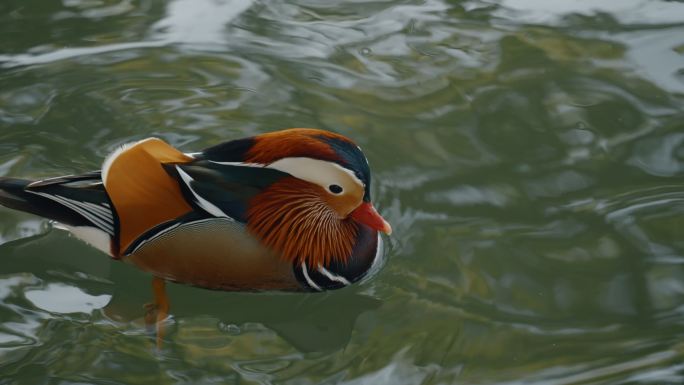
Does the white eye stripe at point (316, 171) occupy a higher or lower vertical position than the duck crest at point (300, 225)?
higher

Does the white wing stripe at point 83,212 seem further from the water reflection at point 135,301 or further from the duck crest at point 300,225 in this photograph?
the duck crest at point 300,225

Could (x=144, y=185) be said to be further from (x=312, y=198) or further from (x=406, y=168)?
(x=406, y=168)

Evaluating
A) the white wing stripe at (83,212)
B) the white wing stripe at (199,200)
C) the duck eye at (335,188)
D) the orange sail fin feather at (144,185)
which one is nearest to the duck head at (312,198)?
the duck eye at (335,188)

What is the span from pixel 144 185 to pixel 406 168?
4.66 ft

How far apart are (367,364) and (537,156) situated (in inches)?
65.5

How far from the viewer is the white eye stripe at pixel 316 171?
4.22 metres

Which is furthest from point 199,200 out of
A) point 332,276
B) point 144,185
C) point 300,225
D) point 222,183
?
point 332,276

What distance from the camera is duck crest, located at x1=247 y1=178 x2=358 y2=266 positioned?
4.36 metres

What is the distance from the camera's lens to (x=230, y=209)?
4281 millimetres

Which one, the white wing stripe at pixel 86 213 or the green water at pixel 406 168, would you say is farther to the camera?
the white wing stripe at pixel 86 213

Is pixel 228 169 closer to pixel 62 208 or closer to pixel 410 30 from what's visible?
pixel 62 208

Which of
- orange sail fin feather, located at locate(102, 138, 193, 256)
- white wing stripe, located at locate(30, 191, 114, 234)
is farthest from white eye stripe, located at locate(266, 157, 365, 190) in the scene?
white wing stripe, located at locate(30, 191, 114, 234)

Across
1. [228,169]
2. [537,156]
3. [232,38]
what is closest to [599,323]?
[537,156]

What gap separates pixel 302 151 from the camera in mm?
4203
